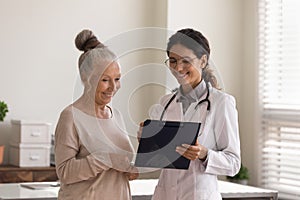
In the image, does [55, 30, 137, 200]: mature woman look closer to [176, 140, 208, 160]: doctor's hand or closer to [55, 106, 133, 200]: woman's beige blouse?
[55, 106, 133, 200]: woman's beige blouse

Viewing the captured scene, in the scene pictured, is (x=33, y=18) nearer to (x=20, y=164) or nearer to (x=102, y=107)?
(x=20, y=164)

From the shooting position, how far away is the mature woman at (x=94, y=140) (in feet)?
7.70

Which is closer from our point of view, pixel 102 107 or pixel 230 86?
pixel 102 107

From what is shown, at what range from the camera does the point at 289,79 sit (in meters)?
5.21

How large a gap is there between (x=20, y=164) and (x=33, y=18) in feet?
3.88

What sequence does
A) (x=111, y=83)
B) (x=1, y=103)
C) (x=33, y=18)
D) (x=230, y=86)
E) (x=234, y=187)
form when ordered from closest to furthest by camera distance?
(x=111, y=83) → (x=234, y=187) → (x=1, y=103) → (x=33, y=18) → (x=230, y=86)

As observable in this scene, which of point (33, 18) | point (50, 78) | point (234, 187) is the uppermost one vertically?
point (33, 18)

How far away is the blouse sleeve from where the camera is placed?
2.56 meters

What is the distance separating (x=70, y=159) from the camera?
236 centimetres

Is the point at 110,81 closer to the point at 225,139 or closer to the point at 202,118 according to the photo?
the point at 202,118

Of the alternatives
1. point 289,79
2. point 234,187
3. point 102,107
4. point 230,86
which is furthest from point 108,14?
point 102,107

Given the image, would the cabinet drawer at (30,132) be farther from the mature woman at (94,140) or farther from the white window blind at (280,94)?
the mature woman at (94,140)

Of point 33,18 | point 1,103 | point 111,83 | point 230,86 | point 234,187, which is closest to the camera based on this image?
point 111,83

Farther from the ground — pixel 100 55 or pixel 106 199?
pixel 100 55
